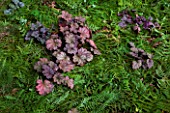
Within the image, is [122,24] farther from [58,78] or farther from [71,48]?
[58,78]

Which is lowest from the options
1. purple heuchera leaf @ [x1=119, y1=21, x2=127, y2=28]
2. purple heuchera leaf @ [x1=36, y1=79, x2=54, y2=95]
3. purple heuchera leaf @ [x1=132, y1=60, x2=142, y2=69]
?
purple heuchera leaf @ [x1=36, y1=79, x2=54, y2=95]

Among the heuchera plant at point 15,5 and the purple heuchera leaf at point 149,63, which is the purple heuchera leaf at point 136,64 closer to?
the purple heuchera leaf at point 149,63

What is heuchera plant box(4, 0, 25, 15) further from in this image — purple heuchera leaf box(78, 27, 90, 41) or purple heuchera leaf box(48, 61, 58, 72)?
purple heuchera leaf box(48, 61, 58, 72)

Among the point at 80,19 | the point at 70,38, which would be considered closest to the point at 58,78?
the point at 70,38

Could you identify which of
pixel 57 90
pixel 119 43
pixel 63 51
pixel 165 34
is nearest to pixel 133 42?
pixel 119 43

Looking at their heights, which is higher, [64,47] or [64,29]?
[64,29]

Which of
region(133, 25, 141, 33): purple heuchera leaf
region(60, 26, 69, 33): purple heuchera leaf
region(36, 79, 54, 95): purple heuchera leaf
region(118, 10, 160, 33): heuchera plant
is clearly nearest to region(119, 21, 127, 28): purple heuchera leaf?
region(118, 10, 160, 33): heuchera plant

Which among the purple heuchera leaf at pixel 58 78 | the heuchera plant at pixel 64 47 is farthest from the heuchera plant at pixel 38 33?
the purple heuchera leaf at pixel 58 78
